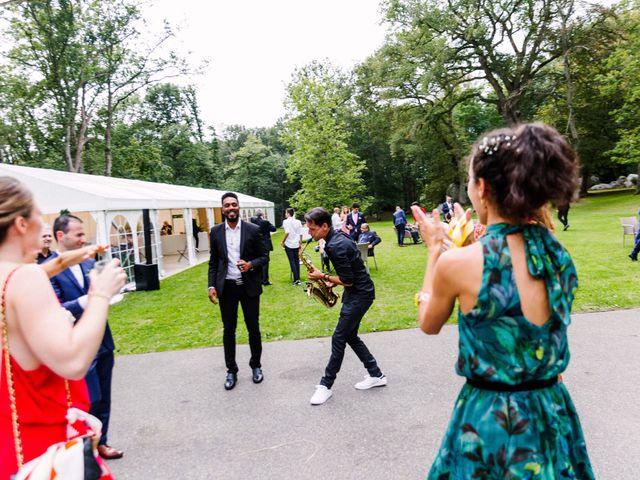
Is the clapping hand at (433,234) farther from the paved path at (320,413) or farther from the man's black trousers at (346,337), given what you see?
the man's black trousers at (346,337)

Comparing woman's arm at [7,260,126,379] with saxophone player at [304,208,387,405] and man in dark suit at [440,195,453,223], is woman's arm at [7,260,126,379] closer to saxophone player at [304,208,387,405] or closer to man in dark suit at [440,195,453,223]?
saxophone player at [304,208,387,405]

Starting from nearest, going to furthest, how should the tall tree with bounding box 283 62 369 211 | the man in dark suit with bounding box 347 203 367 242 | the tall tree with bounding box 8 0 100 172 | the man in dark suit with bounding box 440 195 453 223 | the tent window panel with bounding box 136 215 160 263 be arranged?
the tent window panel with bounding box 136 215 160 263
the man in dark suit with bounding box 347 203 367 242
the man in dark suit with bounding box 440 195 453 223
the tall tree with bounding box 8 0 100 172
the tall tree with bounding box 283 62 369 211

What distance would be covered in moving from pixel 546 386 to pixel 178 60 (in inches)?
1165

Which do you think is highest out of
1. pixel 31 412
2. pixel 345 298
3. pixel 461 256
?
pixel 461 256

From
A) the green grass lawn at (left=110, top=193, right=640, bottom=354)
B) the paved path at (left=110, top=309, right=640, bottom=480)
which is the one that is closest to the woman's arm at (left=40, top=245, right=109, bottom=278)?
the paved path at (left=110, top=309, right=640, bottom=480)

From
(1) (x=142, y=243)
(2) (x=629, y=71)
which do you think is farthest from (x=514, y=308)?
(2) (x=629, y=71)

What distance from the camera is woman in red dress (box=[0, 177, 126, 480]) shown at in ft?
4.13

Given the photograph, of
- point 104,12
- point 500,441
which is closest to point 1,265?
point 500,441

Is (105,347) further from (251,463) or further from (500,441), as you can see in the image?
(500,441)

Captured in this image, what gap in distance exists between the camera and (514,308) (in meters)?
1.36

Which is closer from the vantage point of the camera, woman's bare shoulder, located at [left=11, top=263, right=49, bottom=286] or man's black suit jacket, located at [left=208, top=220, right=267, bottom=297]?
woman's bare shoulder, located at [left=11, top=263, right=49, bottom=286]

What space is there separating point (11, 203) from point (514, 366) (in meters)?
1.73

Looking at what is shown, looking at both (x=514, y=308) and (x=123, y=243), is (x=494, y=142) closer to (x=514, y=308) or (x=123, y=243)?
(x=514, y=308)

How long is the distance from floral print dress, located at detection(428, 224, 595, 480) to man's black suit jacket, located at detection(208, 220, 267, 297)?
330cm
